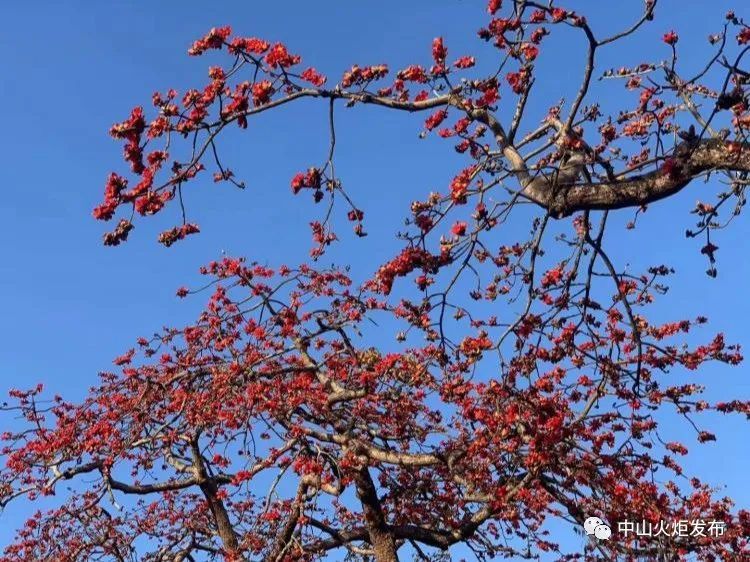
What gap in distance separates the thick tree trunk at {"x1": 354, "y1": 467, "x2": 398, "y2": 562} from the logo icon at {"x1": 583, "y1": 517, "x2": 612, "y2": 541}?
2407 millimetres

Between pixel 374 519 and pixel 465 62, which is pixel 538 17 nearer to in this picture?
pixel 465 62

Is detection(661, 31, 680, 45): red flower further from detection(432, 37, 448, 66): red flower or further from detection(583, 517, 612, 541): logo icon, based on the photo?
detection(583, 517, 612, 541): logo icon

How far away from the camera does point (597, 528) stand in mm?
9672

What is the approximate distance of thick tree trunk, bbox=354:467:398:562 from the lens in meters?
10.5

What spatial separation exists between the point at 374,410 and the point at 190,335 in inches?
113

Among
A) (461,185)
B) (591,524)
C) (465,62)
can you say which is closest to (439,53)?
(465,62)

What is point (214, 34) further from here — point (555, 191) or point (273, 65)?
point (555, 191)

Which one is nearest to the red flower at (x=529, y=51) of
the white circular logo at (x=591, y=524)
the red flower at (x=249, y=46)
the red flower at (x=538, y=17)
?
the red flower at (x=538, y=17)

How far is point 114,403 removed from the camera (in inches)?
477

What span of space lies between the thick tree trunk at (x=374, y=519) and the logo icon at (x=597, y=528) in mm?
2407

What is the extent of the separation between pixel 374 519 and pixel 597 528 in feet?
8.97

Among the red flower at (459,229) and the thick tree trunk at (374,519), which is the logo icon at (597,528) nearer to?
the thick tree trunk at (374,519)

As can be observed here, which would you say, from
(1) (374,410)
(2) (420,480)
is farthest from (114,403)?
(2) (420,480)

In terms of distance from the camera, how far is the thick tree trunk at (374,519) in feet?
34.4
